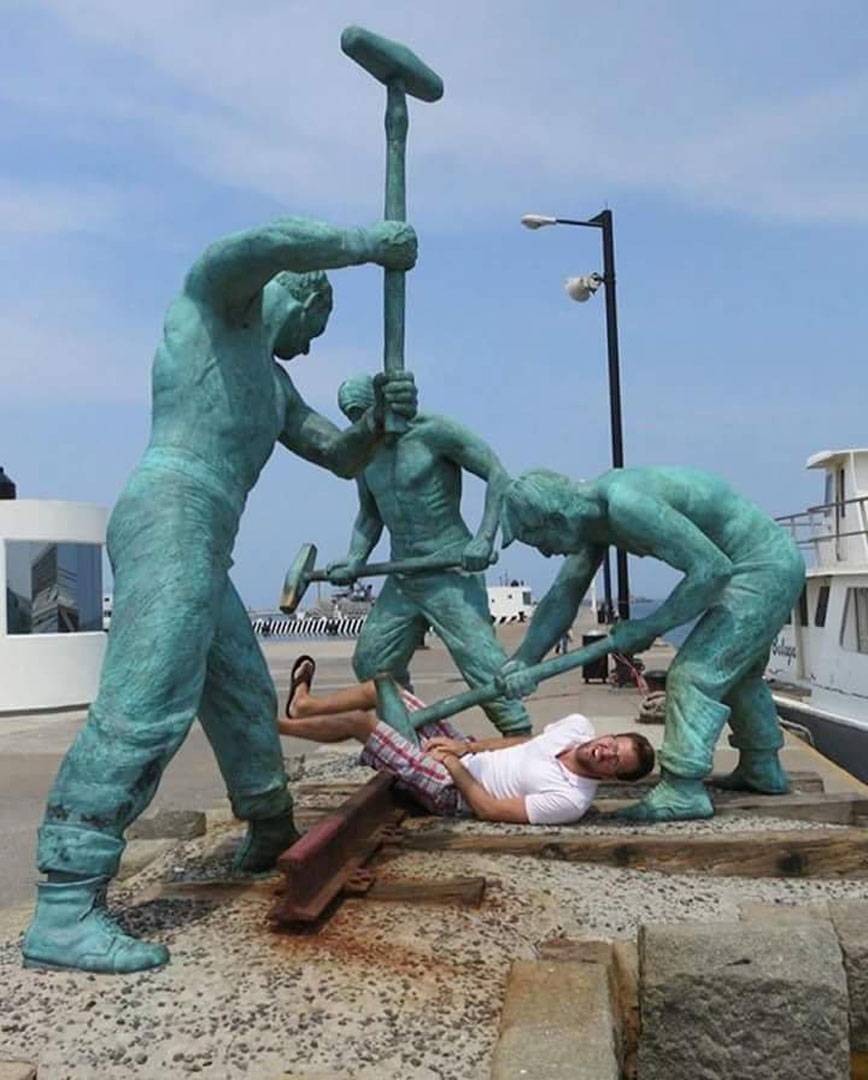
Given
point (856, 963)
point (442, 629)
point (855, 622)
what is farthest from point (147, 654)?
point (855, 622)

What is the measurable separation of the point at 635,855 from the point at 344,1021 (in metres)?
1.97

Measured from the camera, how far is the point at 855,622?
45.2 ft

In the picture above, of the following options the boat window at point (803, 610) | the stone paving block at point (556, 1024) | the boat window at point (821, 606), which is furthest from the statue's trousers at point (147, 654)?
the boat window at point (803, 610)

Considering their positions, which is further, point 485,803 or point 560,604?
point 560,604

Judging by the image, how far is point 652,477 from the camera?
17.3 ft

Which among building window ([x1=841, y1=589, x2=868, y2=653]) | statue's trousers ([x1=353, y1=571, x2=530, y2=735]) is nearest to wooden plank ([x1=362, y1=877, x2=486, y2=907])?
statue's trousers ([x1=353, y1=571, x2=530, y2=735])

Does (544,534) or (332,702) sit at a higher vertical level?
(544,534)

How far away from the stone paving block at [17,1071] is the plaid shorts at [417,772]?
112 inches

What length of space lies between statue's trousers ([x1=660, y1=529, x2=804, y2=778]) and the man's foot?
58mm

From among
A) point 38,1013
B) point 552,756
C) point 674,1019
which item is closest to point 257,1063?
point 38,1013

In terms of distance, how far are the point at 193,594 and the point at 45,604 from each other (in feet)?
39.6

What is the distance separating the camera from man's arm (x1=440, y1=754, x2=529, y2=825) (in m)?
5.02

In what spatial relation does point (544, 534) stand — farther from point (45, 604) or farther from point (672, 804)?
point (45, 604)

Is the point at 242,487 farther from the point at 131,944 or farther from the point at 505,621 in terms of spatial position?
the point at 505,621
